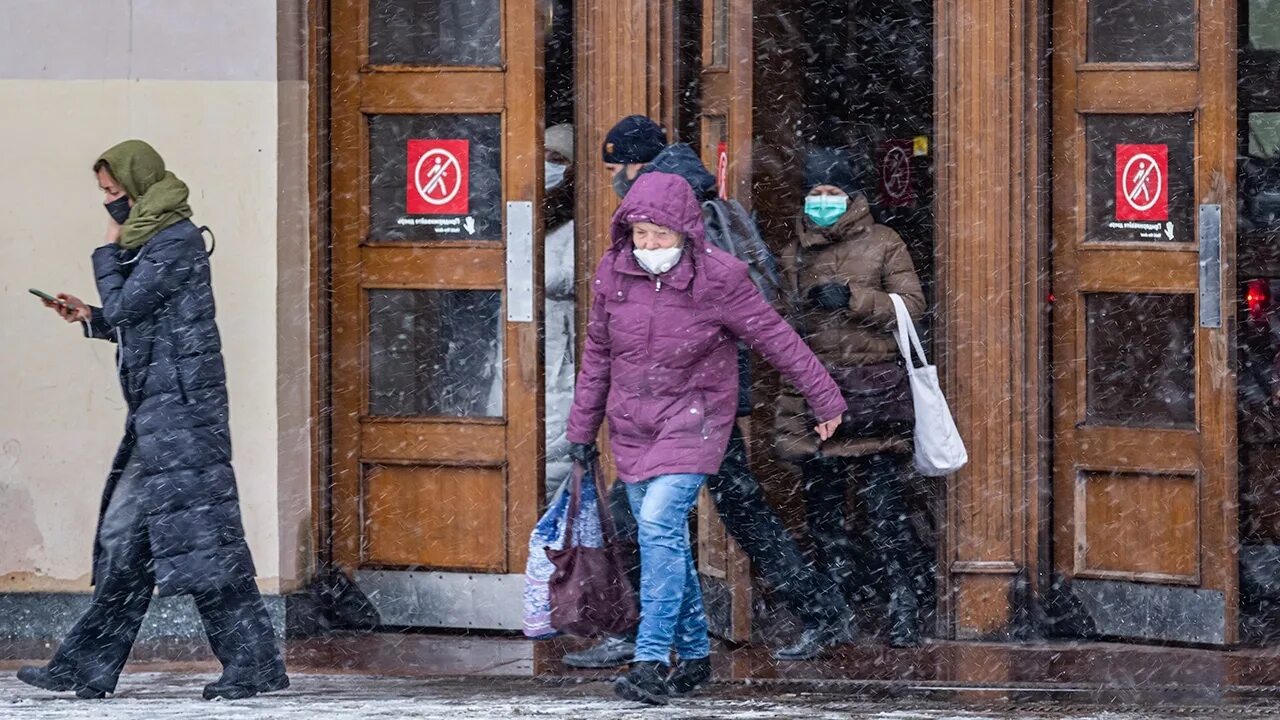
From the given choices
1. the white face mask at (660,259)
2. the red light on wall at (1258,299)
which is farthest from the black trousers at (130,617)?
the red light on wall at (1258,299)

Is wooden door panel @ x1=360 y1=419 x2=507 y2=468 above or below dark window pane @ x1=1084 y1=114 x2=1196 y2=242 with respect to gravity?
below

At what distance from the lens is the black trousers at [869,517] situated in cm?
873

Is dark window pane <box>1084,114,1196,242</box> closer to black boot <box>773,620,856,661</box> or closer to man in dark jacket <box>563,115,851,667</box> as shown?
man in dark jacket <box>563,115,851,667</box>

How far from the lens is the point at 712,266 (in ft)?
23.9

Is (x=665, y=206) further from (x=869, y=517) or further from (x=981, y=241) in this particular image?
(x=869, y=517)

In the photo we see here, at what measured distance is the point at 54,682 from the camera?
7.62 meters

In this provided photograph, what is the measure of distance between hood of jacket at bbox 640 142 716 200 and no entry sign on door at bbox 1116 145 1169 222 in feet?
5.47

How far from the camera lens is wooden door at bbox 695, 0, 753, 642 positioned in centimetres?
845

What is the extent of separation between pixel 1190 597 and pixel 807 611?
1405 mm

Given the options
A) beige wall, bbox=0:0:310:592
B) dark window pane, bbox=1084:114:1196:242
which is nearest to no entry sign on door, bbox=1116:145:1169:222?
dark window pane, bbox=1084:114:1196:242

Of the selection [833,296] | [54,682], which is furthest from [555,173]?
[54,682]

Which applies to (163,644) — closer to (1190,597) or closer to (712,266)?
(712,266)

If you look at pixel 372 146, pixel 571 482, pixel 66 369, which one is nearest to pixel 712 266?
pixel 571 482

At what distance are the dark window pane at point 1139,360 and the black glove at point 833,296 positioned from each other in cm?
92
